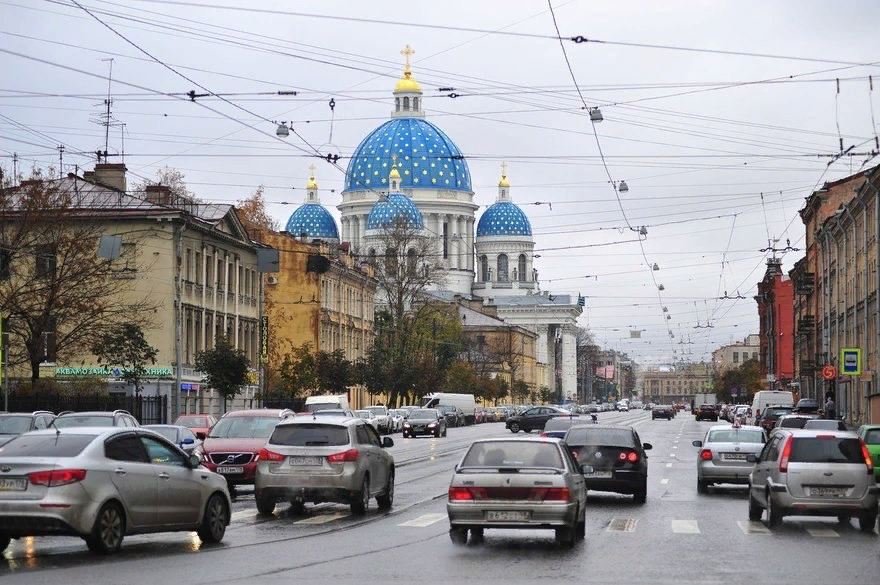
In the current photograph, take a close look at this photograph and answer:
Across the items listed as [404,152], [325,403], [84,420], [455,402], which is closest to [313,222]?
[404,152]

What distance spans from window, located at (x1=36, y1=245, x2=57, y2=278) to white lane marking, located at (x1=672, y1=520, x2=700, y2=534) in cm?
3163

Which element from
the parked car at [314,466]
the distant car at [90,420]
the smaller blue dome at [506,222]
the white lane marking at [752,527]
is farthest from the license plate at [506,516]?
the smaller blue dome at [506,222]

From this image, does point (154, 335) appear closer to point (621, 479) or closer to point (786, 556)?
point (621, 479)

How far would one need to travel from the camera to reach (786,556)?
17938mm

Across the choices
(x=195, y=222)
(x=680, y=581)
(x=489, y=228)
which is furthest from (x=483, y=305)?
(x=680, y=581)

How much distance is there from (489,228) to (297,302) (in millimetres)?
107658

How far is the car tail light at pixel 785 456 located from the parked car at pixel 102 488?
26.4ft

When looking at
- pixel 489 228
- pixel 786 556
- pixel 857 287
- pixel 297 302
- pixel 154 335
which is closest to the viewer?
pixel 786 556

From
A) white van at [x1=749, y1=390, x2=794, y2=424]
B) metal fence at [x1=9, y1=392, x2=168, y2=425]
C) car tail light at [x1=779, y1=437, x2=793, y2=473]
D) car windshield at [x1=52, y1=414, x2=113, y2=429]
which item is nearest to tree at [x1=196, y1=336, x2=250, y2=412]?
metal fence at [x1=9, y1=392, x2=168, y2=425]

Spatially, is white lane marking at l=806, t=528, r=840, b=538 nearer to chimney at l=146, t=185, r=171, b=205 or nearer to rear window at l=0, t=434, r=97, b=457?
rear window at l=0, t=434, r=97, b=457

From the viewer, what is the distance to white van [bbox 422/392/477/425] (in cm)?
9725

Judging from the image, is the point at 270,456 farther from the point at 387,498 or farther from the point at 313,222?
the point at 313,222

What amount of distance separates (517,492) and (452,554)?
4.29ft

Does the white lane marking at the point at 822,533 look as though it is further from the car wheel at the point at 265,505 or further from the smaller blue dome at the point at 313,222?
the smaller blue dome at the point at 313,222
